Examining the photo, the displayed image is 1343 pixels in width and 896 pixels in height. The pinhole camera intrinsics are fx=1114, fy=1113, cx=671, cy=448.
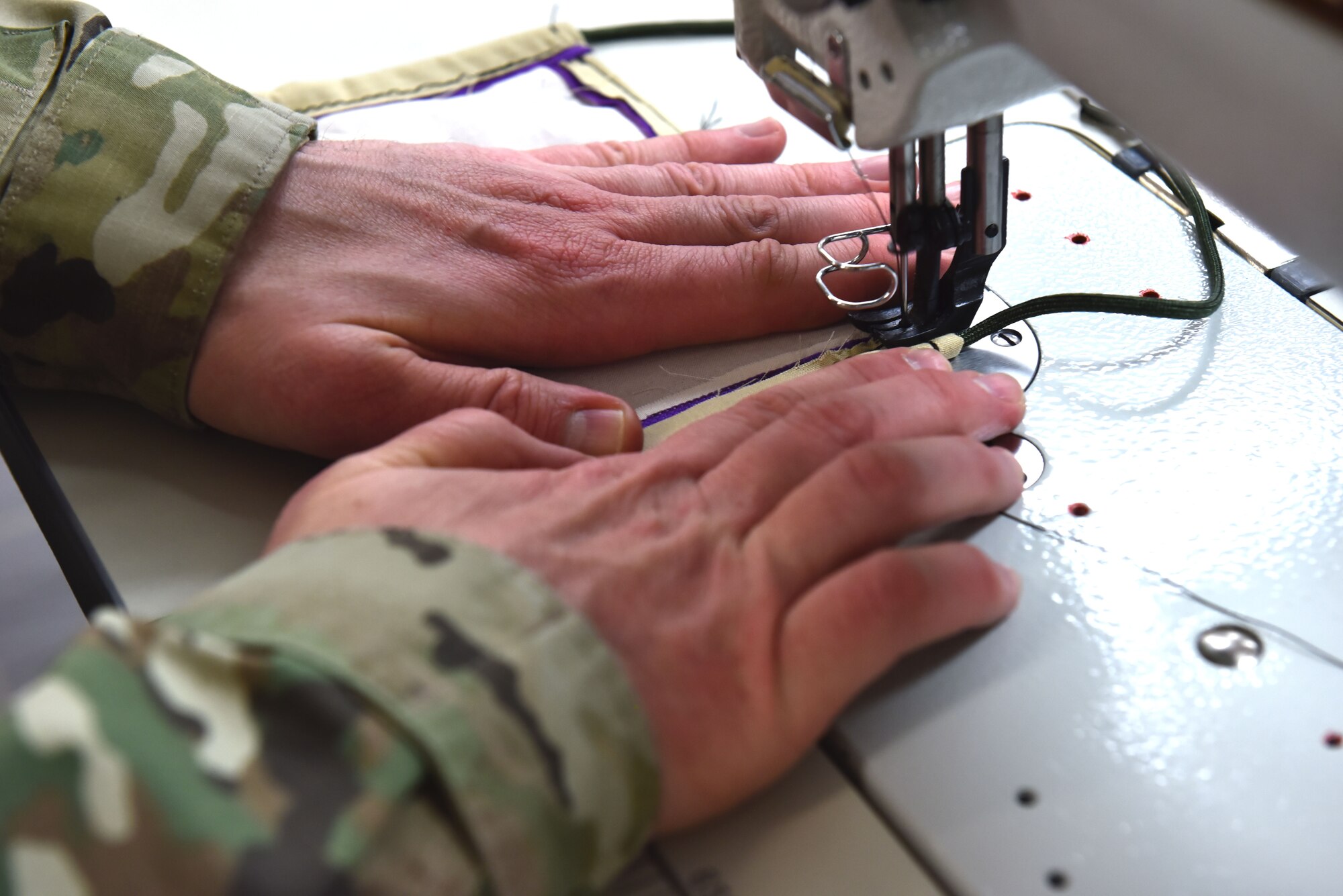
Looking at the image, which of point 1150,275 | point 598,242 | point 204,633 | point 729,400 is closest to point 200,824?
point 204,633

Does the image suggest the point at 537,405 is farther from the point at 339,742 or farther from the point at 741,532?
the point at 339,742

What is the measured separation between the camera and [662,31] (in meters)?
1.33

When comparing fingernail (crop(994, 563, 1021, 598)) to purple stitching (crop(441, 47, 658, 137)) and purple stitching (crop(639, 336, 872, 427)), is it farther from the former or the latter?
purple stitching (crop(441, 47, 658, 137))

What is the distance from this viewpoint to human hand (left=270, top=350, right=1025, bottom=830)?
549 millimetres

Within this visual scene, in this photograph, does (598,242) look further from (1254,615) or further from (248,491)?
(1254,615)

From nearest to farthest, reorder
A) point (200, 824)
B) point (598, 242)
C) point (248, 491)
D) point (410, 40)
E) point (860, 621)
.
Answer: point (200, 824) → point (860, 621) → point (248, 491) → point (598, 242) → point (410, 40)

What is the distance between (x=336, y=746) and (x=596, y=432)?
308mm

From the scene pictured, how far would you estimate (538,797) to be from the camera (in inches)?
18.7

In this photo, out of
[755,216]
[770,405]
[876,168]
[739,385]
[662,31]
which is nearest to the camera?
[770,405]

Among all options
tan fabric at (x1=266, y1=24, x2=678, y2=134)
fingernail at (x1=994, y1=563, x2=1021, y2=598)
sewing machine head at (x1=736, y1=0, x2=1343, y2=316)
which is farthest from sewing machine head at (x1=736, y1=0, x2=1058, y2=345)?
tan fabric at (x1=266, y1=24, x2=678, y2=134)

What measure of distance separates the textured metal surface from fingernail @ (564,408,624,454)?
239 millimetres

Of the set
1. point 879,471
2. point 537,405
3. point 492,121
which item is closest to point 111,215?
point 537,405

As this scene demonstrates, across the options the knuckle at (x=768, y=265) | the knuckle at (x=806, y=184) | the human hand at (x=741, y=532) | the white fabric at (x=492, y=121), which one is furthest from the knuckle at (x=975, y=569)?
the white fabric at (x=492, y=121)

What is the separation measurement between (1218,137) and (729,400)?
1.20ft
